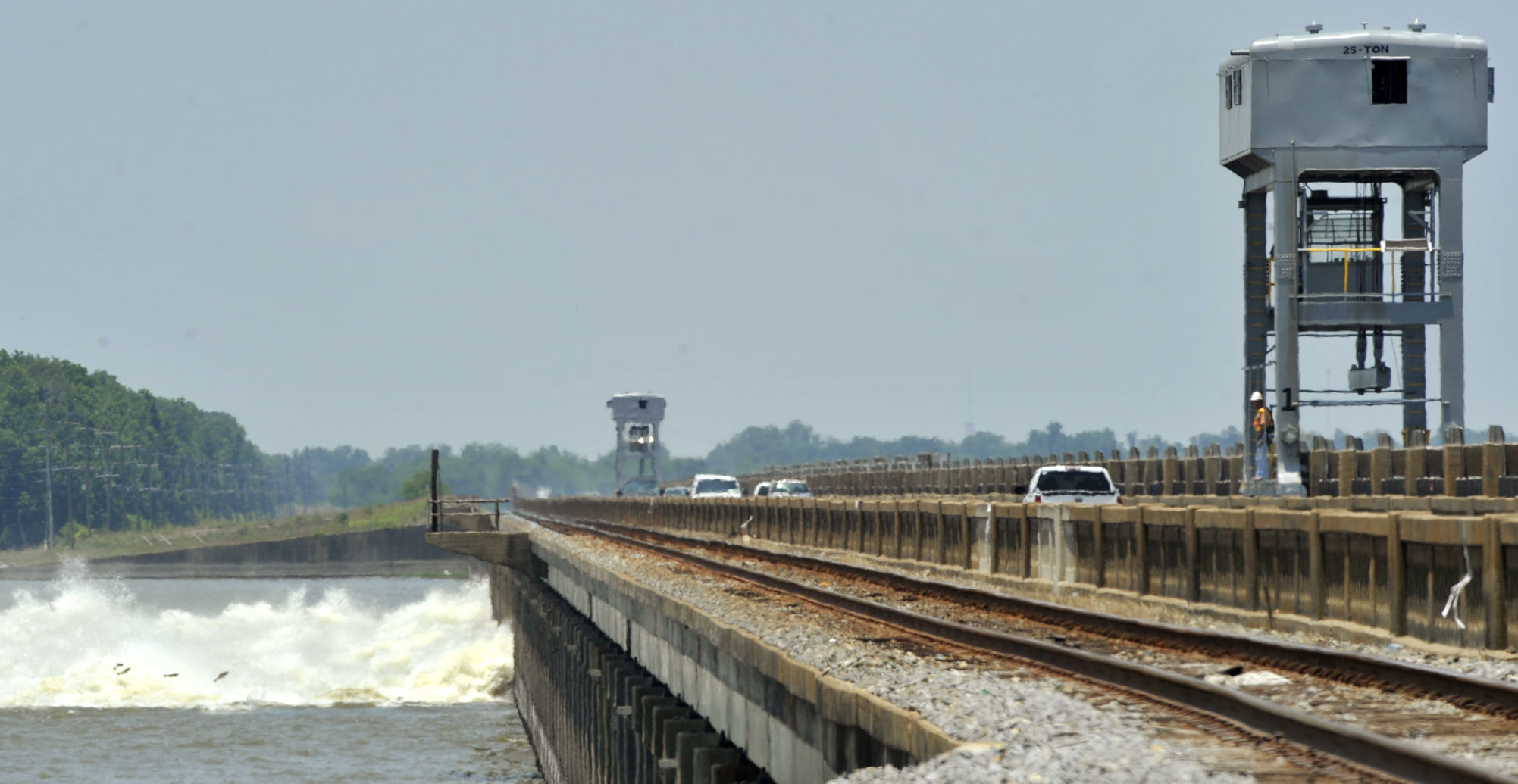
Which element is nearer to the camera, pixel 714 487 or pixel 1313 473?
pixel 1313 473

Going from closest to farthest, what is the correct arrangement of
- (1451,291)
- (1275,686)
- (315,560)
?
(1275,686) < (1451,291) < (315,560)

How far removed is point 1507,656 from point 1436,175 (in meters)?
35.9

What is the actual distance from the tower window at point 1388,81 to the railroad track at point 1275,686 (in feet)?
92.8

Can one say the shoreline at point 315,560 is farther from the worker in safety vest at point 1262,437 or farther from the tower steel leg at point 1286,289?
the worker in safety vest at point 1262,437

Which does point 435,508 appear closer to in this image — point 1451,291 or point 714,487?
point 714,487

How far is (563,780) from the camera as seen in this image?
39594mm

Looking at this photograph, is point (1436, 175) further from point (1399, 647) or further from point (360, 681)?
point (360, 681)

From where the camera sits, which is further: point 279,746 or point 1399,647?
point 279,746

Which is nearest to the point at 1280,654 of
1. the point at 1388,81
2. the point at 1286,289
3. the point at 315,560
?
the point at 1286,289

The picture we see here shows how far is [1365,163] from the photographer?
149ft

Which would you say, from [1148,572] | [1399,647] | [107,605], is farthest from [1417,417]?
[107,605]

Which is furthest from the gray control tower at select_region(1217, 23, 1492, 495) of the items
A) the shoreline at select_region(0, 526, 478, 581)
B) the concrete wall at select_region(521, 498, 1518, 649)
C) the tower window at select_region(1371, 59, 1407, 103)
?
the shoreline at select_region(0, 526, 478, 581)

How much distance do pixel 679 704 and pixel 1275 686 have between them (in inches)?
422

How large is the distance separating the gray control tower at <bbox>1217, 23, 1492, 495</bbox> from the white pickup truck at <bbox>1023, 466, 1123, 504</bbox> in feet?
30.2
